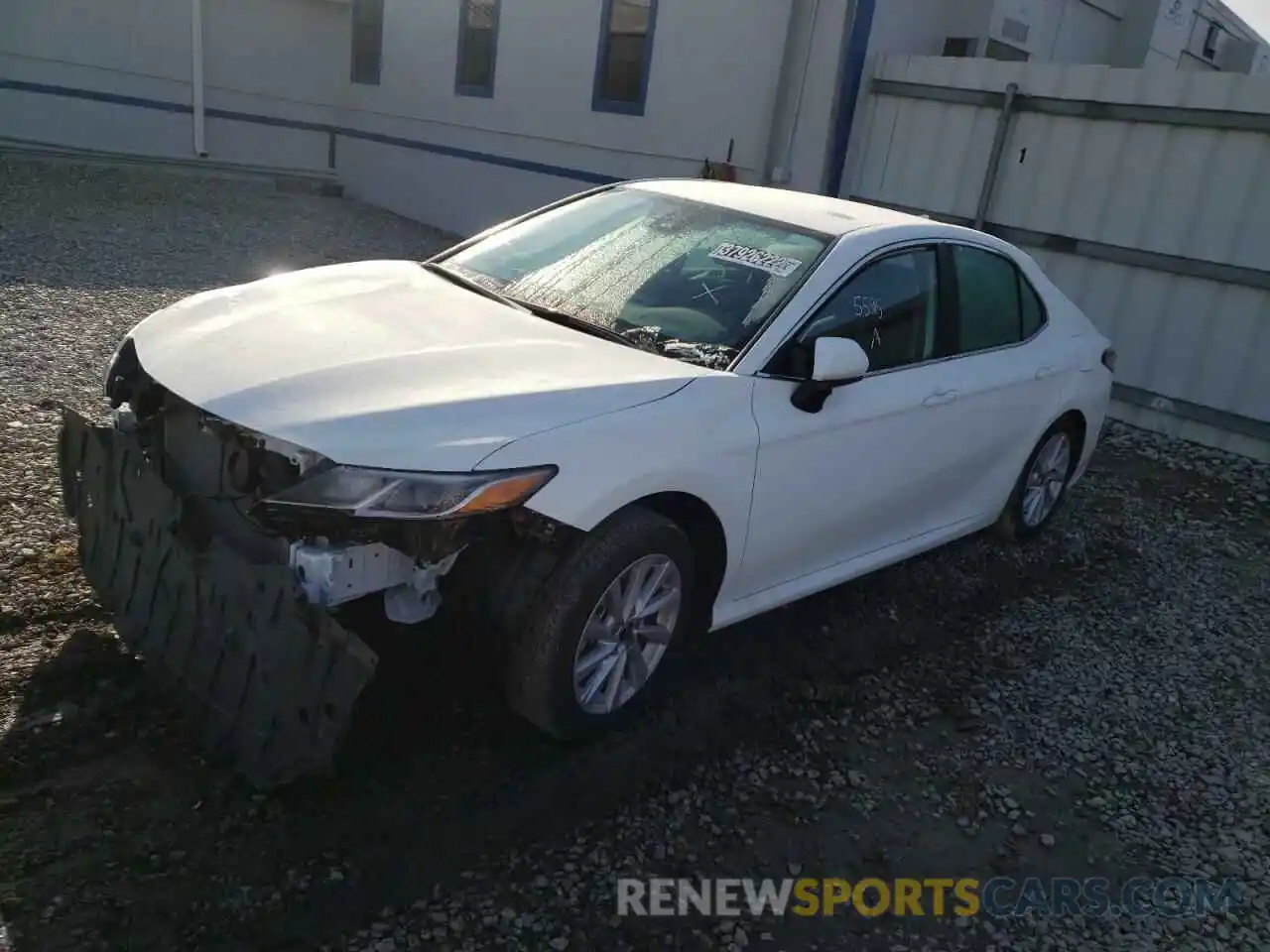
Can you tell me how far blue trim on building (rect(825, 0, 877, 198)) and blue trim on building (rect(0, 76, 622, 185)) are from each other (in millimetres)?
2727

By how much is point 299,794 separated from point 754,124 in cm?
859

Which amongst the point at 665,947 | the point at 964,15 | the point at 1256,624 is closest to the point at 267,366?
the point at 665,947

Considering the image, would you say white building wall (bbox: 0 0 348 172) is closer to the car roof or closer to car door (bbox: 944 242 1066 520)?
the car roof

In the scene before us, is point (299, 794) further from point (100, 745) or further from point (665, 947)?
point (665, 947)

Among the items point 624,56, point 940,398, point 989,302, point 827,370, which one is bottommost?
point 940,398

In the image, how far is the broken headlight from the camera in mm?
2721

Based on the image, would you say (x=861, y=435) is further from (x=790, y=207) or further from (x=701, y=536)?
(x=790, y=207)

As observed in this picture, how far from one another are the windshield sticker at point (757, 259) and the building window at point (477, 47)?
10.4 m

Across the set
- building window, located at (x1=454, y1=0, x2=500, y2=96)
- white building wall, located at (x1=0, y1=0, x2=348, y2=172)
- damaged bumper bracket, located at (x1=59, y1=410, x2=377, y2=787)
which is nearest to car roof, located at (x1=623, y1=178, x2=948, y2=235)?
damaged bumper bracket, located at (x1=59, y1=410, x2=377, y2=787)

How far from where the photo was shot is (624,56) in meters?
11.6

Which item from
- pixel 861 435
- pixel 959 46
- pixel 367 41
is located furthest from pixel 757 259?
pixel 367 41

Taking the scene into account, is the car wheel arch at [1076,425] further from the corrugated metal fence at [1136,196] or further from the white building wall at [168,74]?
the white building wall at [168,74]

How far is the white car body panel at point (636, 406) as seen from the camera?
9.54 ft

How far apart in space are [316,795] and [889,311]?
2.74 metres
